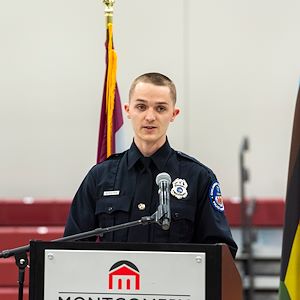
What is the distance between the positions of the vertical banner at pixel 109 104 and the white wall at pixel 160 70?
8.80 feet

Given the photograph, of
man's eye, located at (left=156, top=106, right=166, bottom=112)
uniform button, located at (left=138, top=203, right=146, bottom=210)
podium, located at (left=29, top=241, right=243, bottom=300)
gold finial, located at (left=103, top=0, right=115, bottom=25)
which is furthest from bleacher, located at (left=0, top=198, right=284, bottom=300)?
podium, located at (left=29, top=241, right=243, bottom=300)

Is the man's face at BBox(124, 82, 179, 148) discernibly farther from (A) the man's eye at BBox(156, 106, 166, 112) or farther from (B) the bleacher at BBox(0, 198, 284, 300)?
(B) the bleacher at BBox(0, 198, 284, 300)

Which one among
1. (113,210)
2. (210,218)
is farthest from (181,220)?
(113,210)

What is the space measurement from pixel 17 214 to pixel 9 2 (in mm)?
1739

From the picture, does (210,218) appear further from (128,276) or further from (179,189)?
(128,276)

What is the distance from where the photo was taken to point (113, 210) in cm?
300

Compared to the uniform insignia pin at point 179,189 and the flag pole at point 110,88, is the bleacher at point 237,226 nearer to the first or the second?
the flag pole at point 110,88

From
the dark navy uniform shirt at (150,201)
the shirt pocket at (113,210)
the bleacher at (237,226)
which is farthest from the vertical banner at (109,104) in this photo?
the bleacher at (237,226)

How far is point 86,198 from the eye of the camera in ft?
10.1

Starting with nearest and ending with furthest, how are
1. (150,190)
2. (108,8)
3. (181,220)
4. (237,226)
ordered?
(181,220), (150,190), (108,8), (237,226)

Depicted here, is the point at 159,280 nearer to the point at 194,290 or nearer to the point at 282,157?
the point at 194,290

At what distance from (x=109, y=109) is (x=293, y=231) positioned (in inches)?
50.1

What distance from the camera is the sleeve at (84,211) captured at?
10.0 feet

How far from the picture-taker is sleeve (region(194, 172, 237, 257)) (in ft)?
9.69
